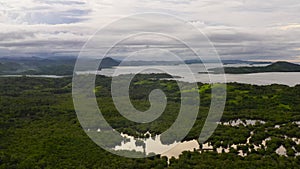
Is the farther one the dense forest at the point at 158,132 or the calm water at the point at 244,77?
the calm water at the point at 244,77

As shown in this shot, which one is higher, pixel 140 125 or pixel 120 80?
pixel 120 80

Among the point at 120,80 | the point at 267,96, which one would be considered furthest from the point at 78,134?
the point at 120,80

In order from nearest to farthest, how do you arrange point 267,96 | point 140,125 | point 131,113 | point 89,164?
Answer: 1. point 89,164
2. point 140,125
3. point 131,113
4. point 267,96

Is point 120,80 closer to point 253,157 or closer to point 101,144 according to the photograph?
point 101,144

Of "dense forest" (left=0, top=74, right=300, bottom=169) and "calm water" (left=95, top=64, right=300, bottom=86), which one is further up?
"calm water" (left=95, top=64, right=300, bottom=86)

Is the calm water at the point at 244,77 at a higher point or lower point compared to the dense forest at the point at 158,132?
higher

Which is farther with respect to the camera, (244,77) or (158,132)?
(244,77)

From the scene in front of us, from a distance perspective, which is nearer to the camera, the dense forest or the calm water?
the dense forest

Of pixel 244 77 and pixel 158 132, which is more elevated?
pixel 244 77
